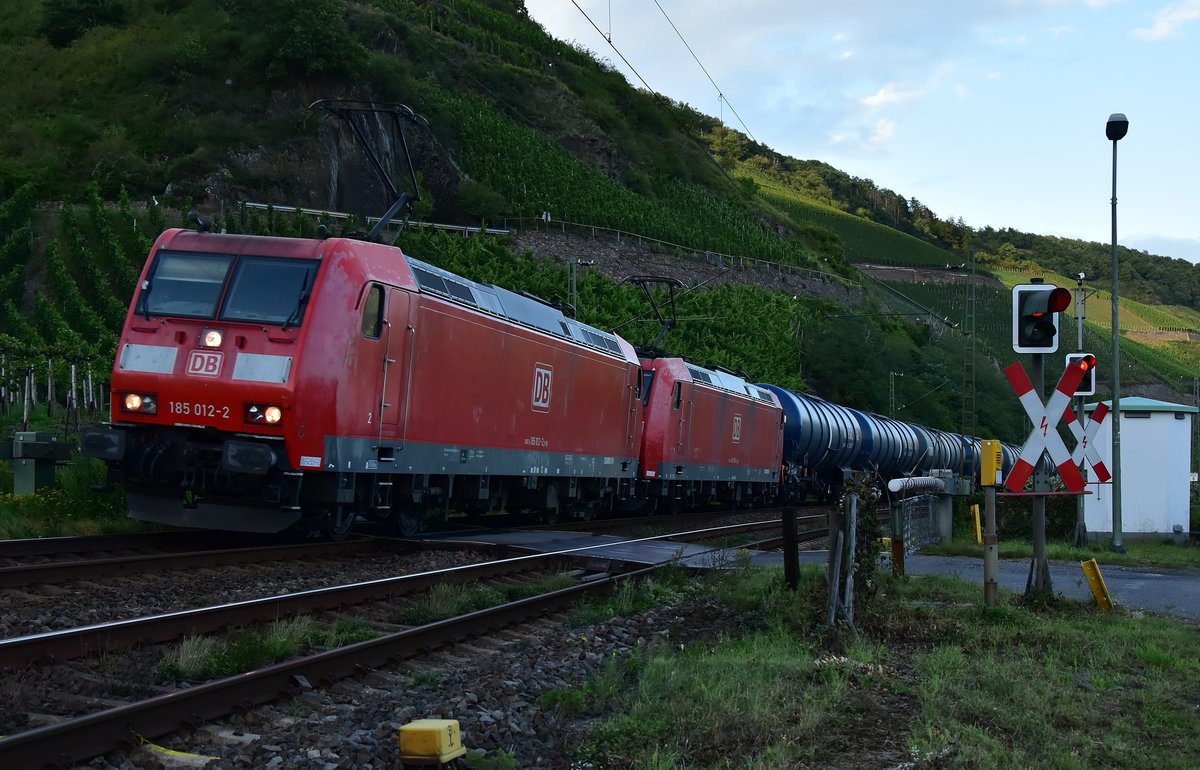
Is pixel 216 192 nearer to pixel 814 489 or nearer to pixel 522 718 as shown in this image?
pixel 814 489

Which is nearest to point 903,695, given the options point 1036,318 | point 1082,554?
point 1036,318

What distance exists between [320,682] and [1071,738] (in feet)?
14.2

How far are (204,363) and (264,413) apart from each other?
3.31 ft

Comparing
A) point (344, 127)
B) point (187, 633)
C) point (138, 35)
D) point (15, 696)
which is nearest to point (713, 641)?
point (187, 633)

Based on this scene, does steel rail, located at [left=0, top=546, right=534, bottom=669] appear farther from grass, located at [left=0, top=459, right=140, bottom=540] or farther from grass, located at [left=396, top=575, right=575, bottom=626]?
grass, located at [left=0, top=459, right=140, bottom=540]

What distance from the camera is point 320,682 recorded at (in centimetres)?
681

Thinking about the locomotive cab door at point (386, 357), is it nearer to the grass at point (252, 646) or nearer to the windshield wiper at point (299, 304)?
the windshield wiper at point (299, 304)

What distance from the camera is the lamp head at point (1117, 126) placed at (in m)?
19.8

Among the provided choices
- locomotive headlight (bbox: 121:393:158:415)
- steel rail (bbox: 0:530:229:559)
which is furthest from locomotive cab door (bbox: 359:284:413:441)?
steel rail (bbox: 0:530:229:559)

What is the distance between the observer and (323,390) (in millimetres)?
12531

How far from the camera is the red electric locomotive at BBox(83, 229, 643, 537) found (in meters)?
12.4

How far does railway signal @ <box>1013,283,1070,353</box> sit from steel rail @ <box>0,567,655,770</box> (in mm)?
6039

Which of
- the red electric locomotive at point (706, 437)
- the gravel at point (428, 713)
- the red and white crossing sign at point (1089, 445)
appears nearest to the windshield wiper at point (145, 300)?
the gravel at point (428, 713)

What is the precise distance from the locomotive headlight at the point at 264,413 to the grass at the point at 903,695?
5663 millimetres
